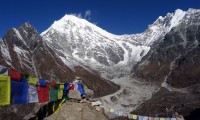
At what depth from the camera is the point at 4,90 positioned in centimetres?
2064

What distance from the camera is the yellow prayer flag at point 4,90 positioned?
20375mm

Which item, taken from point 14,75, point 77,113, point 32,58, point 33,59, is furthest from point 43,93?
point 32,58

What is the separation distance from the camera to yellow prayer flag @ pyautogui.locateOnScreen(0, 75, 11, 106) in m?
20.4

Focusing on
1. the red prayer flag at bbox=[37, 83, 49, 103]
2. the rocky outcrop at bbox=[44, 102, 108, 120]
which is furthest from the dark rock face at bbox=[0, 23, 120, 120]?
the rocky outcrop at bbox=[44, 102, 108, 120]

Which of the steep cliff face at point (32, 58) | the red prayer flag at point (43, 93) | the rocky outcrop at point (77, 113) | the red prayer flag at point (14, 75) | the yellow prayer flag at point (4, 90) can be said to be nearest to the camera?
the yellow prayer flag at point (4, 90)

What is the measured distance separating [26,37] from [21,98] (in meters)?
166

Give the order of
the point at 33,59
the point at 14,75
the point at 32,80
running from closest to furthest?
the point at 14,75, the point at 32,80, the point at 33,59

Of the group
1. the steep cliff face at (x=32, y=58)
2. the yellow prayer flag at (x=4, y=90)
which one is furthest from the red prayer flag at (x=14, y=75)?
the steep cliff face at (x=32, y=58)

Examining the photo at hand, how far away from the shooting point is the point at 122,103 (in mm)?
155250

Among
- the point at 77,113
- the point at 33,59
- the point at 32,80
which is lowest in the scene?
the point at 77,113

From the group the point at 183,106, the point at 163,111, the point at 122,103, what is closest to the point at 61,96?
the point at 163,111

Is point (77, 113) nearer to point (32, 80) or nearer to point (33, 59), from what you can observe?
point (32, 80)

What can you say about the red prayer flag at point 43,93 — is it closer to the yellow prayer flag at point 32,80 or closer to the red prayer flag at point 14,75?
the yellow prayer flag at point 32,80

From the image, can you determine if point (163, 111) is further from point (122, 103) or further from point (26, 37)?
point (26, 37)
